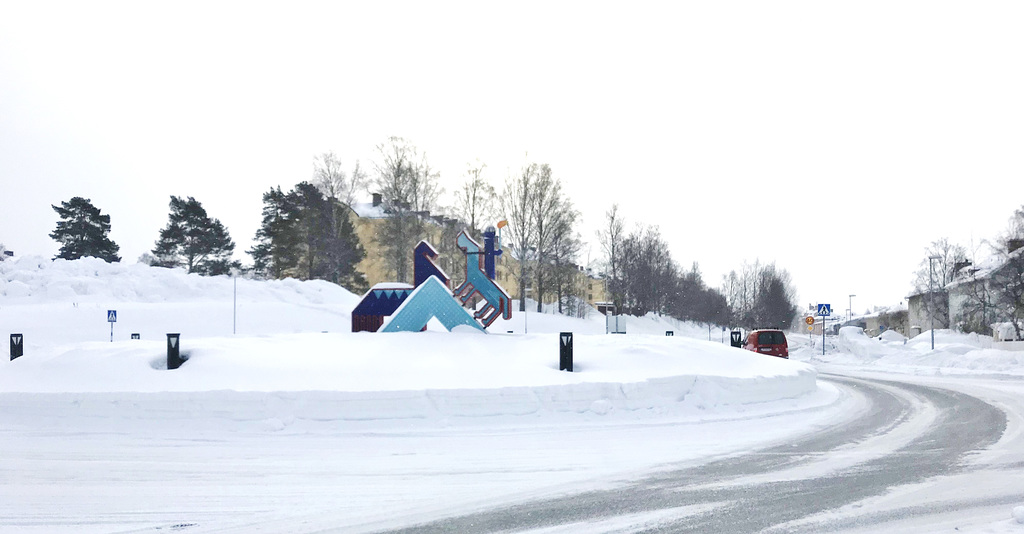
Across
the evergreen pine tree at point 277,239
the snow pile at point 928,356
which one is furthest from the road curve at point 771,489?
the evergreen pine tree at point 277,239

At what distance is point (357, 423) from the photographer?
40.4 feet

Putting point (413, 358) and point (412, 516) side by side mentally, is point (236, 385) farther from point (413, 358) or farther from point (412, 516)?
point (412, 516)

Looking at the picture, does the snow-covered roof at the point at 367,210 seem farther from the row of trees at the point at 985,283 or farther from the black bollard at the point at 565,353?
the black bollard at the point at 565,353

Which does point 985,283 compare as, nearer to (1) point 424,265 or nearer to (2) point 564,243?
(2) point 564,243

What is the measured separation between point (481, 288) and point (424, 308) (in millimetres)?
1613

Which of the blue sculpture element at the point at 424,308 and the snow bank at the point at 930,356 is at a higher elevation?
the blue sculpture element at the point at 424,308

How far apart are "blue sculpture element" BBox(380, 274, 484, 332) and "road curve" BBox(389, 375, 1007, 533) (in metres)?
9.03

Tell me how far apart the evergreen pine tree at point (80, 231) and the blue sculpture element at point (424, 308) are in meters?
48.2

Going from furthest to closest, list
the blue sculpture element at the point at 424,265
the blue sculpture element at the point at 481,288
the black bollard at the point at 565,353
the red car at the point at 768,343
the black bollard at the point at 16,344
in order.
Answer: the red car at the point at 768,343, the blue sculpture element at the point at 481,288, the blue sculpture element at the point at 424,265, the black bollard at the point at 16,344, the black bollard at the point at 565,353

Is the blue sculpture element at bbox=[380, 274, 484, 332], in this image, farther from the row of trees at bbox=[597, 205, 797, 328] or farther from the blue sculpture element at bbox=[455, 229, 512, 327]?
the row of trees at bbox=[597, 205, 797, 328]

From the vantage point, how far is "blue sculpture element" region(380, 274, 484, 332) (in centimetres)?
1747

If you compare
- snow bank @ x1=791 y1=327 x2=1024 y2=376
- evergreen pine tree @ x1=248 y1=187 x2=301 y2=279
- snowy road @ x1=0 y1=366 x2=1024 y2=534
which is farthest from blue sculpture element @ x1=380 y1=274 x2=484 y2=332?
evergreen pine tree @ x1=248 y1=187 x2=301 y2=279

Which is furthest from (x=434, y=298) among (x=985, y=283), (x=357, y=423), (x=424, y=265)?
(x=985, y=283)

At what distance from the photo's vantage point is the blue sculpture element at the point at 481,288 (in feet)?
59.5
